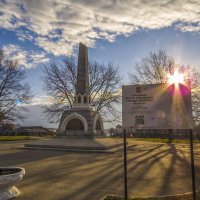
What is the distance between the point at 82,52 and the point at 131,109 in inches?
938

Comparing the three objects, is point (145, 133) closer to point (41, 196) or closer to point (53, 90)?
point (53, 90)

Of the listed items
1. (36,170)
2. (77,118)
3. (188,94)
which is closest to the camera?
(188,94)

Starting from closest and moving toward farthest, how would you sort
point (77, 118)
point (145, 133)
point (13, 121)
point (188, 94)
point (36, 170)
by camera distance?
point (188, 94) < point (36, 170) < point (77, 118) < point (13, 121) < point (145, 133)

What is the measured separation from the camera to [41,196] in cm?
684

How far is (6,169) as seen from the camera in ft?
23.8

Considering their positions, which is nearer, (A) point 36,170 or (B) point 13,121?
(A) point 36,170

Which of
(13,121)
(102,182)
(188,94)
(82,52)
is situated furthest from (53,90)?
(188,94)

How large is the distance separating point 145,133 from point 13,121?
2482 centimetres

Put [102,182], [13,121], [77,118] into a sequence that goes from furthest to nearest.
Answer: [13,121]
[77,118]
[102,182]

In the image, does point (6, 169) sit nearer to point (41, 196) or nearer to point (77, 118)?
point (41, 196)

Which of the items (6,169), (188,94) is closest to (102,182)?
(6,169)

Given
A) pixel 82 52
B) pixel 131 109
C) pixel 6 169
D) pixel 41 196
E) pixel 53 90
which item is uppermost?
pixel 82 52

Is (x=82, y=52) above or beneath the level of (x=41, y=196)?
above

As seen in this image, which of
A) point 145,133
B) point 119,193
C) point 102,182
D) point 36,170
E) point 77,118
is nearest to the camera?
point 119,193
